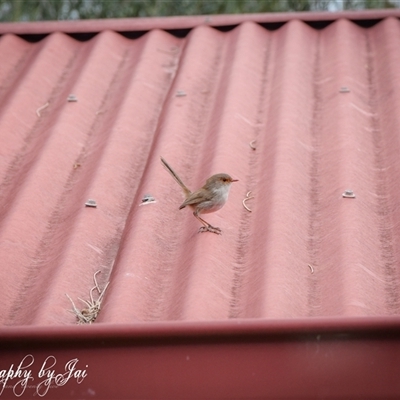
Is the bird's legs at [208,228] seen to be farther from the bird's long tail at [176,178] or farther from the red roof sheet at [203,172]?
the bird's long tail at [176,178]

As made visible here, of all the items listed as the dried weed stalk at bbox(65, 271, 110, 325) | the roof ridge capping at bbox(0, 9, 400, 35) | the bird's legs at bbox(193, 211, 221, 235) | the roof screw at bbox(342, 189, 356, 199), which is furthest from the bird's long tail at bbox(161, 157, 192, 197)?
the roof ridge capping at bbox(0, 9, 400, 35)

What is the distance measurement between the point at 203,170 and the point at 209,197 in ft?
2.35

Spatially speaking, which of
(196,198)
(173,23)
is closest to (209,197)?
(196,198)

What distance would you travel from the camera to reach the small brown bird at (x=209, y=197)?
4.53m

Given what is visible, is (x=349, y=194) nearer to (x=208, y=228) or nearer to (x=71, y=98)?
(x=208, y=228)

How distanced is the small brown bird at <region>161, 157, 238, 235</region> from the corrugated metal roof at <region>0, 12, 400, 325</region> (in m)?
0.08

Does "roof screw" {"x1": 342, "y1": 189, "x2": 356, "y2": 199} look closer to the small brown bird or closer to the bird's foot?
the small brown bird

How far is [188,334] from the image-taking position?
10.5 ft

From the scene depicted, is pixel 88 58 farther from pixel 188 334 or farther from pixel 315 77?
pixel 188 334

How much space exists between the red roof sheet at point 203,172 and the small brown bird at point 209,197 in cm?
9

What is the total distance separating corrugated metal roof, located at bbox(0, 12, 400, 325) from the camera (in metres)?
3.92

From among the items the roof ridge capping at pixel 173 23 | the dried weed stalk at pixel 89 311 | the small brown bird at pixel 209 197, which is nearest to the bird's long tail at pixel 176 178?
the small brown bird at pixel 209 197

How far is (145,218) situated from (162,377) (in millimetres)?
1500

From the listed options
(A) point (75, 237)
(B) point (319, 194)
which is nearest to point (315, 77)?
(B) point (319, 194)
